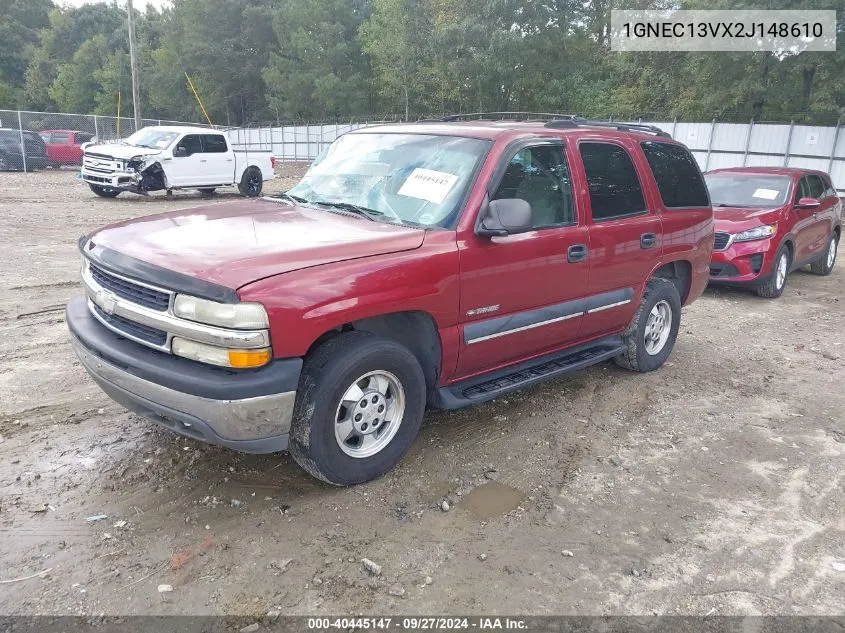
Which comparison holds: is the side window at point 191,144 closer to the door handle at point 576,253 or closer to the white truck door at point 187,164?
the white truck door at point 187,164

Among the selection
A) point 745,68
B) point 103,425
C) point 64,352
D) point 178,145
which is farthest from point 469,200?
point 745,68

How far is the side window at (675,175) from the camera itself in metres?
5.31

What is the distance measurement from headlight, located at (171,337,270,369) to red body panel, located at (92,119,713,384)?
0.25 feet

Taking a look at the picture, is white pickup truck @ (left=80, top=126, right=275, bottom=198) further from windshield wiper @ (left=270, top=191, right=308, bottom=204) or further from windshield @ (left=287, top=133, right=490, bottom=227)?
windshield @ (left=287, top=133, right=490, bottom=227)

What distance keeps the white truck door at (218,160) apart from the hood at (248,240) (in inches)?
542

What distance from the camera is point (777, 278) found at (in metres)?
8.97

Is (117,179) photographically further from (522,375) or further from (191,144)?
(522,375)

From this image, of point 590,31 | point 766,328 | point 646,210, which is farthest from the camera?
point 590,31

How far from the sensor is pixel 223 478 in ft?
12.0

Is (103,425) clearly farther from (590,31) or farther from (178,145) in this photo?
(590,31)

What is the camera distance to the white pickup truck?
1548cm

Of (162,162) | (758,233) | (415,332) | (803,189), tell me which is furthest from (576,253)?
(162,162)

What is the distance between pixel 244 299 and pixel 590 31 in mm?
36696

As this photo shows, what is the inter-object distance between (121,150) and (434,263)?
14541mm
